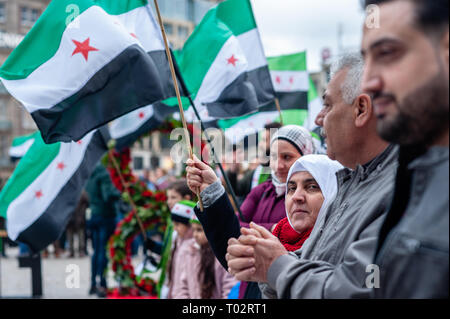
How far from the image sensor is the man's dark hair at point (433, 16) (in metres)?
1.12

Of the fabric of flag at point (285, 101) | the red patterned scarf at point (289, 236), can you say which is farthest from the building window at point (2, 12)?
the red patterned scarf at point (289, 236)

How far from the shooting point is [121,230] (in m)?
7.54

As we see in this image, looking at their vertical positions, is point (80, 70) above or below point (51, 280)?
above

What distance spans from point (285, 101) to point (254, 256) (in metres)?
6.38

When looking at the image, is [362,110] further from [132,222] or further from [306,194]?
[132,222]

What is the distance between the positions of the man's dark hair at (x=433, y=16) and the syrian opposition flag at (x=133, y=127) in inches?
243

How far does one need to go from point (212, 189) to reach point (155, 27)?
8.06 feet

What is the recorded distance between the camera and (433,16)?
1.13m

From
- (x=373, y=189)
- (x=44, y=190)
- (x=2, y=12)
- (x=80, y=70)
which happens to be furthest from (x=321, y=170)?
(x=2, y=12)

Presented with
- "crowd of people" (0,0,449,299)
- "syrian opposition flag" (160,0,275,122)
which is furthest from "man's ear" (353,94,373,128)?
"syrian opposition flag" (160,0,275,122)

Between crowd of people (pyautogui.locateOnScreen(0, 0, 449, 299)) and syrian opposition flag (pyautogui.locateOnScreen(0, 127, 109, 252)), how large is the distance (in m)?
2.86
